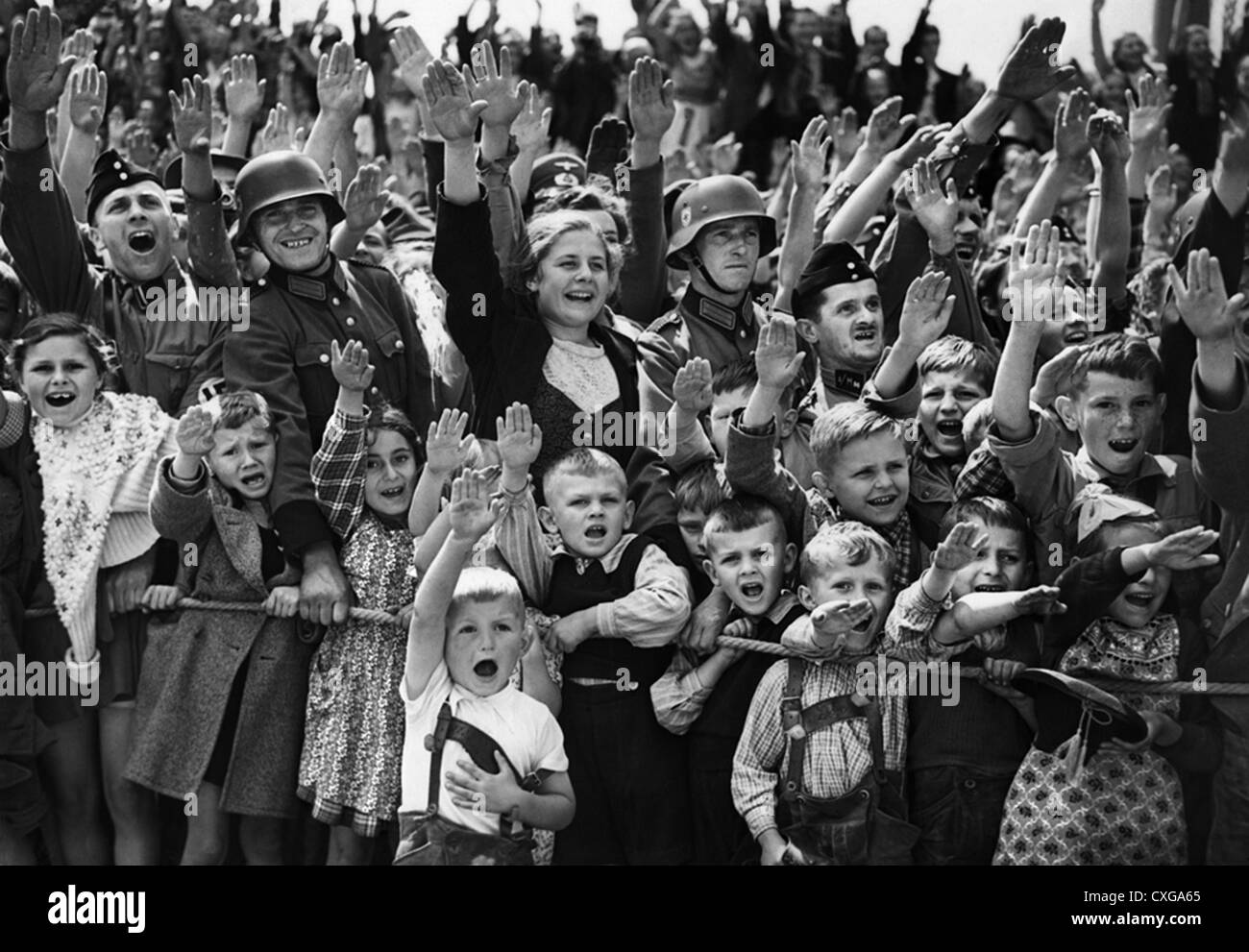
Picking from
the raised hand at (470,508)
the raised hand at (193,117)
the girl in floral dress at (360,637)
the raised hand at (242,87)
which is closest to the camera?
the raised hand at (470,508)

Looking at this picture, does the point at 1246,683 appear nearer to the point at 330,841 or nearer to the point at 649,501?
the point at 649,501

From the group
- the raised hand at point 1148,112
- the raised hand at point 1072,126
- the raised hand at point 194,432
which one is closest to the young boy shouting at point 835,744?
the raised hand at point 194,432

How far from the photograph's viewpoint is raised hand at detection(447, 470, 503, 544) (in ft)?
16.8

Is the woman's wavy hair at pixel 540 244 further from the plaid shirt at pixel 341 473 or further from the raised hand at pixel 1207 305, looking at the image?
the raised hand at pixel 1207 305

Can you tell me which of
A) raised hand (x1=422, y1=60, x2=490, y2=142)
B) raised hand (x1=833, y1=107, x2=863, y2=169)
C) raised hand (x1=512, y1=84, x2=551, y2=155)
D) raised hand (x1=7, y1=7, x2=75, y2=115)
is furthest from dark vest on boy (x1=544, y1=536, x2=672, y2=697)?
raised hand (x1=833, y1=107, x2=863, y2=169)

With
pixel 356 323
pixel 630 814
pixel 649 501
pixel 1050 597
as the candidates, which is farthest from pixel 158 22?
pixel 1050 597

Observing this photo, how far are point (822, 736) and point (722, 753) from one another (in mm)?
323

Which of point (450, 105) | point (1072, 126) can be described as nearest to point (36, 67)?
point (450, 105)

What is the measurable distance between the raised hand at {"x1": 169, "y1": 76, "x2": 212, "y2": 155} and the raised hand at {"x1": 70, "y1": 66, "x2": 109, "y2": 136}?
0.31m

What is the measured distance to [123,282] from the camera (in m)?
6.26

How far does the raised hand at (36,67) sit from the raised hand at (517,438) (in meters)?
1.72

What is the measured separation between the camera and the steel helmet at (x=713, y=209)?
20.6 ft
